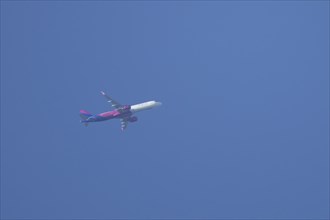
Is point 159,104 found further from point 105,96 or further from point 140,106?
point 105,96

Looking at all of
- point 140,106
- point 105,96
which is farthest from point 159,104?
point 105,96

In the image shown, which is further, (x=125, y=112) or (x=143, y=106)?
(x=143, y=106)

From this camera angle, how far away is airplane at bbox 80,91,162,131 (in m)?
138

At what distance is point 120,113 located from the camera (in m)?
139

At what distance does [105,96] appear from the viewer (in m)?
136

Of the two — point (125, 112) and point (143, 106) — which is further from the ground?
point (143, 106)

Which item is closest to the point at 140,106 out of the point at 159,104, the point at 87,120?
the point at 159,104

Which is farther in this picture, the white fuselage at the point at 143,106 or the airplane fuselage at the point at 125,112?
the white fuselage at the point at 143,106

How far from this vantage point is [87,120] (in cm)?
14300

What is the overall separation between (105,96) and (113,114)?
238 inches

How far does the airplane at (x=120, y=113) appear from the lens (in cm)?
13825

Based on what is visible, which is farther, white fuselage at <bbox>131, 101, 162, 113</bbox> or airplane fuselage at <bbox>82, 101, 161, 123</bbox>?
white fuselage at <bbox>131, 101, 162, 113</bbox>

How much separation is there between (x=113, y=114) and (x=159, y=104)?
1351cm

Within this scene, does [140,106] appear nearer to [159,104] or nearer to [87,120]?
[159,104]
